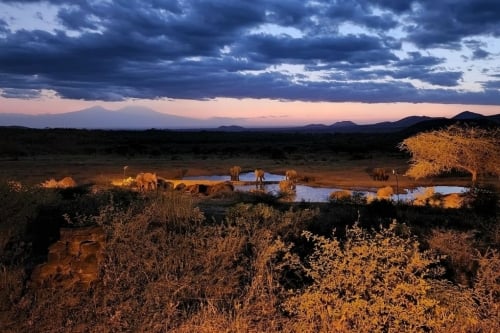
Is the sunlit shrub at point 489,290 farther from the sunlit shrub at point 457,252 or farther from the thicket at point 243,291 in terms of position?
the sunlit shrub at point 457,252

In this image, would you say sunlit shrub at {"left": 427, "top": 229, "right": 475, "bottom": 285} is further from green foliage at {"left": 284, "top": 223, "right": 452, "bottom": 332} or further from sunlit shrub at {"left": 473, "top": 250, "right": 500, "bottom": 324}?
green foliage at {"left": 284, "top": 223, "right": 452, "bottom": 332}

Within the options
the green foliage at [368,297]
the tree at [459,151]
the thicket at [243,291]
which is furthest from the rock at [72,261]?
the tree at [459,151]

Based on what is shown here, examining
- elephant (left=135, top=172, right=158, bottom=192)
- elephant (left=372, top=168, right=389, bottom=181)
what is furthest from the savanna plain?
elephant (left=372, top=168, right=389, bottom=181)

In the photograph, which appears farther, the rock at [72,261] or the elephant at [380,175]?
the elephant at [380,175]

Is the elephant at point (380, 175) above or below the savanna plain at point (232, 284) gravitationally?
below

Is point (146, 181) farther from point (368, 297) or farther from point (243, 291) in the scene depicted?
point (368, 297)

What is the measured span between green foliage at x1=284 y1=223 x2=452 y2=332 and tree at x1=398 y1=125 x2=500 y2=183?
56.9ft

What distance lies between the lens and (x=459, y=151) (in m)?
22.6

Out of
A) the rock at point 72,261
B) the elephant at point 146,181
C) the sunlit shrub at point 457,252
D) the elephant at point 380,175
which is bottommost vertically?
the elephant at point 380,175

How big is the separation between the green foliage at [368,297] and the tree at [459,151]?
17.3m

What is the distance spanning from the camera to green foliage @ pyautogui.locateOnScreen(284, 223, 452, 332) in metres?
5.76

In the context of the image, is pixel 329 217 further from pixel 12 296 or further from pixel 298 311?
pixel 12 296

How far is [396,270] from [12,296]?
4.31m

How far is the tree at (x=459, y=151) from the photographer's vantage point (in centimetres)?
2234
